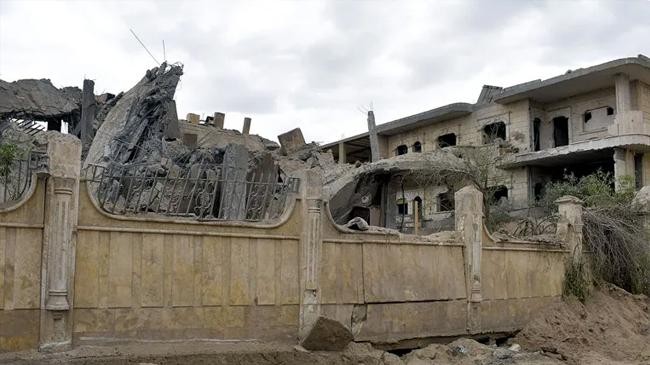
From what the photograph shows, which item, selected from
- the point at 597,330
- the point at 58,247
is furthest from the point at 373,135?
the point at 58,247

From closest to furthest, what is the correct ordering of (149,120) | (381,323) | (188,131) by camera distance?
1. (381,323)
2. (149,120)
3. (188,131)

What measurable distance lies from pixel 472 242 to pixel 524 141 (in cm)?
1709

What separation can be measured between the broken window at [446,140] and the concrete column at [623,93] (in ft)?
28.7

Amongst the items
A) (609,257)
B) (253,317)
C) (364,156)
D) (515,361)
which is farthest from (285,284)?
(364,156)

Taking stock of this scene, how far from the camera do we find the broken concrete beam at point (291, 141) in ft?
106

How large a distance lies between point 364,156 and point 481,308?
2842cm

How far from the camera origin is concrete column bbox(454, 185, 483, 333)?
12.4m

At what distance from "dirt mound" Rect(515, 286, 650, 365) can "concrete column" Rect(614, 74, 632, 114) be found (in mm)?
11269

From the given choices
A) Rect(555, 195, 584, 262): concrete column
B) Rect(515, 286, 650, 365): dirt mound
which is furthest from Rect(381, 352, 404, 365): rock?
Rect(555, 195, 584, 262): concrete column

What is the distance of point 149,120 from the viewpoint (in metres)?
18.0

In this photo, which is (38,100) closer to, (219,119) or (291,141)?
(219,119)

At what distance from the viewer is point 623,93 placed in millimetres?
24844

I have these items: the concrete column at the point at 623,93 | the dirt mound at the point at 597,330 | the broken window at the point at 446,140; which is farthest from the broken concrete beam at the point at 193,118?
the dirt mound at the point at 597,330

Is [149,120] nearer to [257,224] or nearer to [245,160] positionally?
[245,160]
